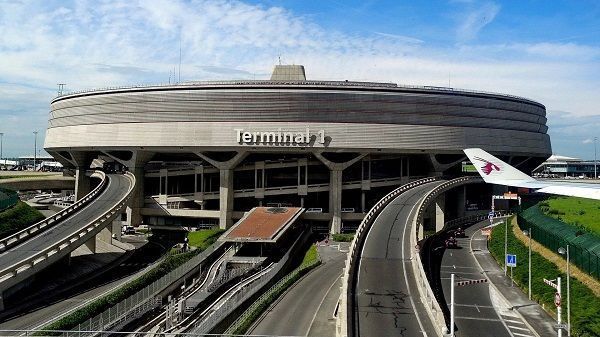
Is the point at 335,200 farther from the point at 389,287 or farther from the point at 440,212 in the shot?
the point at 389,287

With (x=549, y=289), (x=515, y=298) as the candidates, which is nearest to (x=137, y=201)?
(x=515, y=298)

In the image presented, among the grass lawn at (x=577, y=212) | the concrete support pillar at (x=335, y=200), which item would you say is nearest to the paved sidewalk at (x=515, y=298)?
the grass lawn at (x=577, y=212)

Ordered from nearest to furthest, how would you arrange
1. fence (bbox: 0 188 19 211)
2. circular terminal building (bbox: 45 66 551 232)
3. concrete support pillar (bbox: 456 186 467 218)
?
fence (bbox: 0 188 19 211)
circular terminal building (bbox: 45 66 551 232)
concrete support pillar (bbox: 456 186 467 218)

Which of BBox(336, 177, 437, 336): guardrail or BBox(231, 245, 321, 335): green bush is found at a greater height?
BBox(336, 177, 437, 336): guardrail

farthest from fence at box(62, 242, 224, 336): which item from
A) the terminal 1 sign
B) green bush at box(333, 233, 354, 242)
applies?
the terminal 1 sign

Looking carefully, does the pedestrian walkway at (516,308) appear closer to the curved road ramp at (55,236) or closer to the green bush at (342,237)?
the green bush at (342,237)

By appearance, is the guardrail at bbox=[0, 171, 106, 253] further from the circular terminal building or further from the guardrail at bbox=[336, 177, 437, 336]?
the guardrail at bbox=[336, 177, 437, 336]
